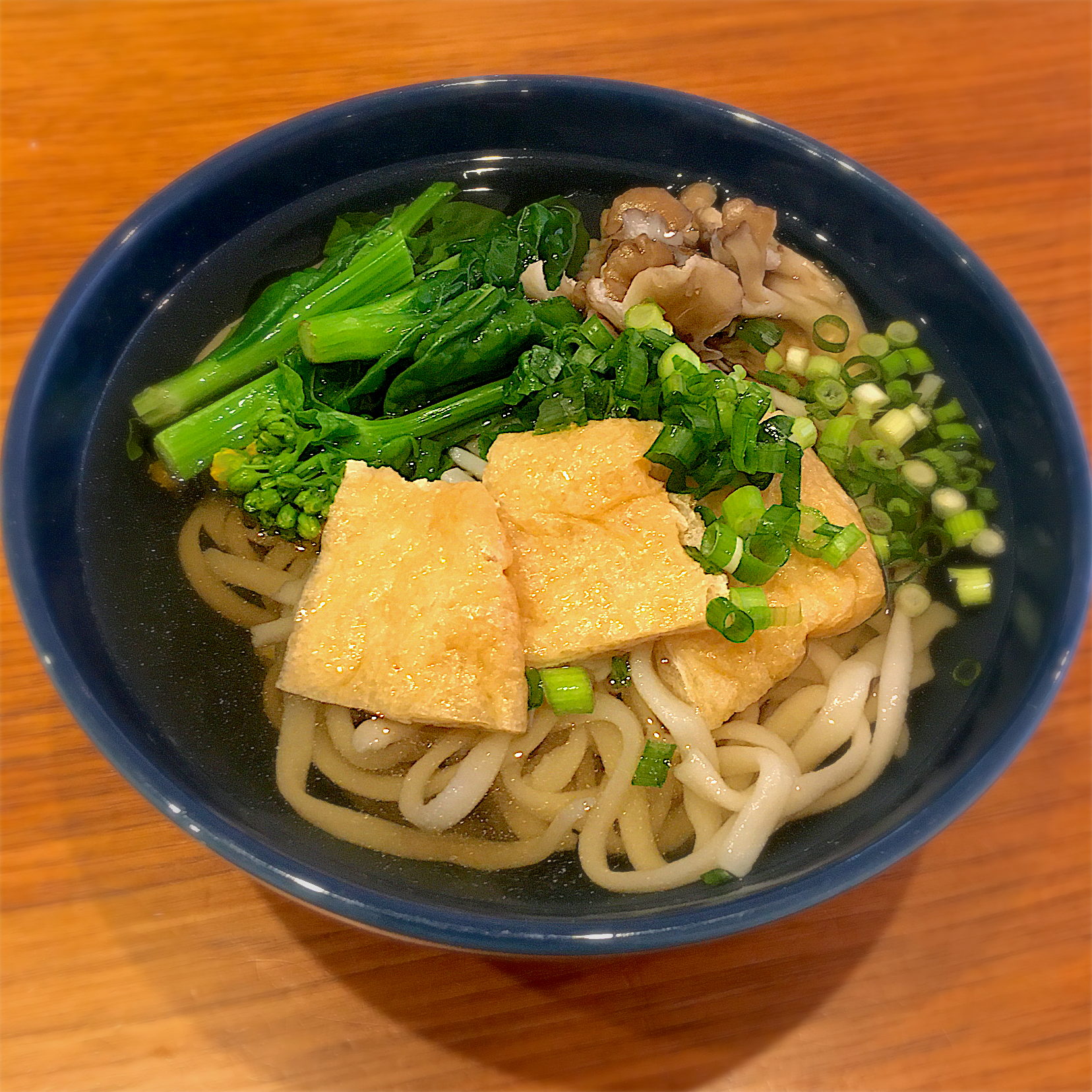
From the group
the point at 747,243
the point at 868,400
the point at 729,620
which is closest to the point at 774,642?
the point at 729,620

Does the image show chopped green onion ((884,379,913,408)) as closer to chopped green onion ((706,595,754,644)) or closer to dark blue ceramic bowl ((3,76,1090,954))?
dark blue ceramic bowl ((3,76,1090,954))

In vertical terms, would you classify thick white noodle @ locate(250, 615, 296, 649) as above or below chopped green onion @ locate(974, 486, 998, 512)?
below

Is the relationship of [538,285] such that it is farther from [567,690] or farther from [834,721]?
[834,721]

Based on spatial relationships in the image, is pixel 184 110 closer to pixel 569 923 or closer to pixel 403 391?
pixel 403 391

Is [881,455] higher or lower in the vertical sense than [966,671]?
higher

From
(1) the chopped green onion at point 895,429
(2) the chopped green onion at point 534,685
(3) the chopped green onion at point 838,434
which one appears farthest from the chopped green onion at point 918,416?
(2) the chopped green onion at point 534,685

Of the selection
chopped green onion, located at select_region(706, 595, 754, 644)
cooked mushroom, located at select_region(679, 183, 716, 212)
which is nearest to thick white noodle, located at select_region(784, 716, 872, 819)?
chopped green onion, located at select_region(706, 595, 754, 644)
